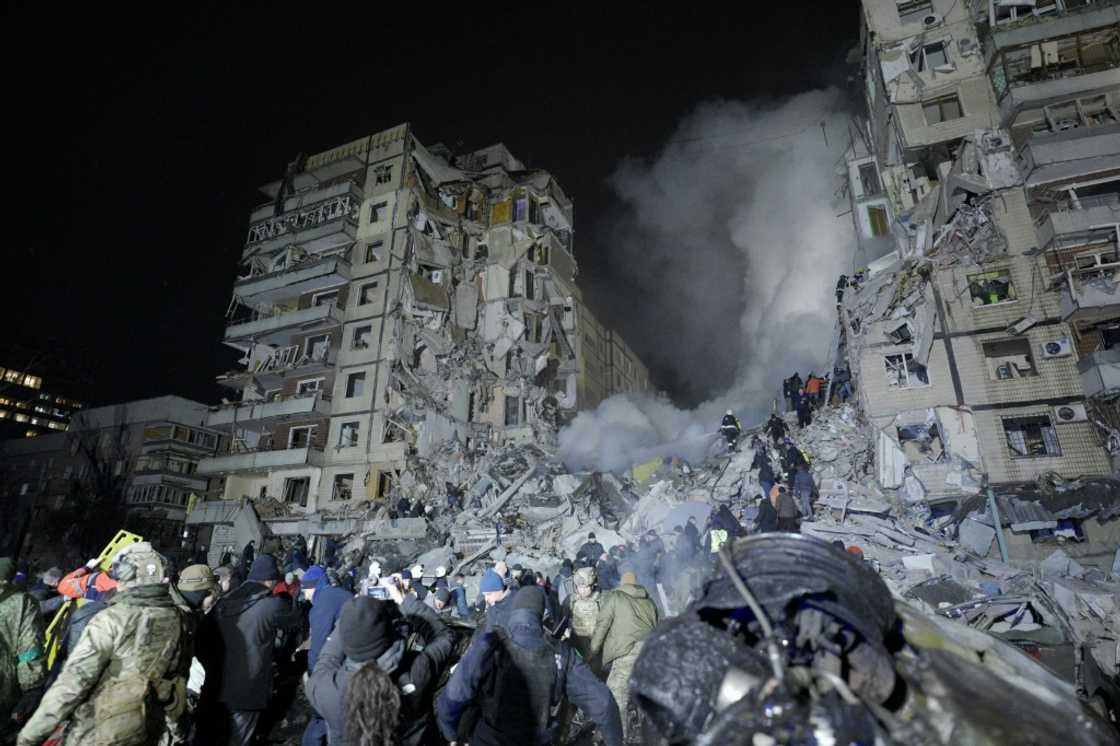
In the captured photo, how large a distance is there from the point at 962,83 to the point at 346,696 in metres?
31.6

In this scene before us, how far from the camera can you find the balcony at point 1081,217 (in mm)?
18078

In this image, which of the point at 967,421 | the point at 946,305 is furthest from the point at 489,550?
the point at 946,305

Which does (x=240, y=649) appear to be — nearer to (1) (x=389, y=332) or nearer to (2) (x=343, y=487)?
(2) (x=343, y=487)

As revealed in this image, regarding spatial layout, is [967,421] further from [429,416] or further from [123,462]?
[123,462]

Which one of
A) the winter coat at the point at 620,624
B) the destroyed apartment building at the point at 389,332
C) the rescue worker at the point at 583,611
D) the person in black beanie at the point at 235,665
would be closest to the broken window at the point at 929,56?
the destroyed apartment building at the point at 389,332

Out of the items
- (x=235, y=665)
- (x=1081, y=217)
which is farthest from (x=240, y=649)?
(x=1081, y=217)

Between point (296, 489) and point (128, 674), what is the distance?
31420mm

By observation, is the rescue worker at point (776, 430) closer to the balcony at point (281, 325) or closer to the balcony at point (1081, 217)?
the balcony at point (1081, 217)

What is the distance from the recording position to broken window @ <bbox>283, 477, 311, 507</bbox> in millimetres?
31031

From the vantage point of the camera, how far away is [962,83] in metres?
23.4

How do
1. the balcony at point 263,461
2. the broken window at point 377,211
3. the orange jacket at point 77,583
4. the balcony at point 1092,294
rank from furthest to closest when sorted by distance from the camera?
the broken window at point 377,211
the balcony at point 263,461
the balcony at point 1092,294
the orange jacket at point 77,583

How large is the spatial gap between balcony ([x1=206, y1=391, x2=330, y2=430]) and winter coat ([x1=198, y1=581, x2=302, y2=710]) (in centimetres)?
2973

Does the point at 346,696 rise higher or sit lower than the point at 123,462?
lower

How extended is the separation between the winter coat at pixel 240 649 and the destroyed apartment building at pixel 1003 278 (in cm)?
1982
